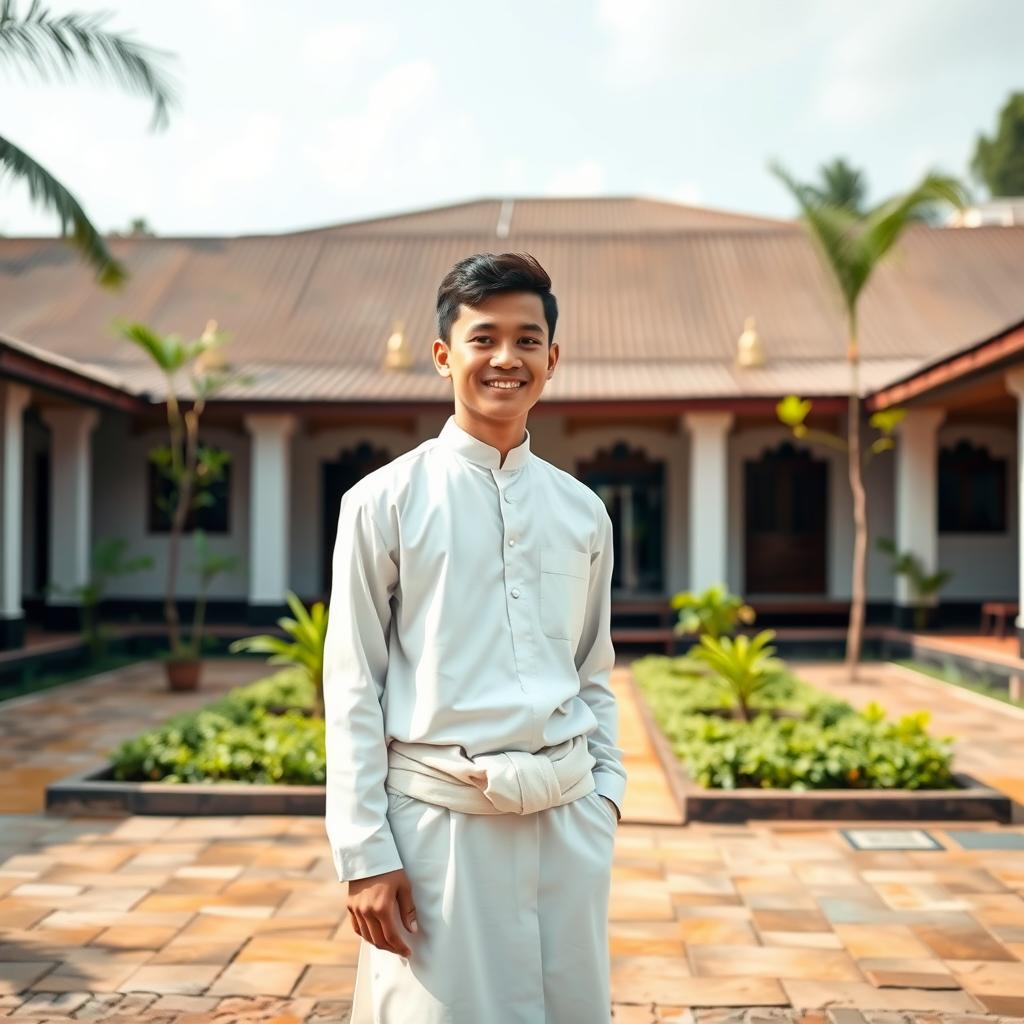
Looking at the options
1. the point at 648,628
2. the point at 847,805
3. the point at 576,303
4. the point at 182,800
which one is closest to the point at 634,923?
the point at 847,805

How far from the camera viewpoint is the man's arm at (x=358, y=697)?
171 centimetres

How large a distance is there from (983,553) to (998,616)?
1.94 m

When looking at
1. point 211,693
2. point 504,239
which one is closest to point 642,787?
point 211,693

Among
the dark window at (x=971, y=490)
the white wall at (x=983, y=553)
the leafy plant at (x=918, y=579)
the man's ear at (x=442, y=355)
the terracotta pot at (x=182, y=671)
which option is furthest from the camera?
the dark window at (x=971, y=490)

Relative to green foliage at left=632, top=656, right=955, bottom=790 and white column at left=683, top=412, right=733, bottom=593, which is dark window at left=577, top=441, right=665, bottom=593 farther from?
green foliage at left=632, top=656, right=955, bottom=790

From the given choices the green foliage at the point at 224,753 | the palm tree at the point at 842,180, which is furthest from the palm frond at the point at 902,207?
the palm tree at the point at 842,180

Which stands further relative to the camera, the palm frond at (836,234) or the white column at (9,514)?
the white column at (9,514)

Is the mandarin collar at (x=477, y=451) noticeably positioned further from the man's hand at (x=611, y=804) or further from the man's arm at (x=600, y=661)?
the man's hand at (x=611, y=804)

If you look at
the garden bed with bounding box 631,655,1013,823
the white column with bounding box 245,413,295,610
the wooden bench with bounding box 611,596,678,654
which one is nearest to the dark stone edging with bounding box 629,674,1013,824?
the garden bed with bounding box 631,655,1013,823

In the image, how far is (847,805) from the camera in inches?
212

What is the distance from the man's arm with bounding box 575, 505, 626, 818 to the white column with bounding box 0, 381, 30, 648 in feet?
33.4

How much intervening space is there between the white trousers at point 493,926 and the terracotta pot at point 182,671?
8.74m

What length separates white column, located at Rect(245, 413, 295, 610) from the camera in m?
13.1

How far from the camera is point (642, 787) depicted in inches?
244
